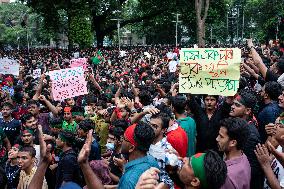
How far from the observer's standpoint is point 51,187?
5309 mm

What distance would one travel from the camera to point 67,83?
869 centimetres

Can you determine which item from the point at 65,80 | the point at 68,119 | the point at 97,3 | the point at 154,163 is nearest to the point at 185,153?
the point at 154,163

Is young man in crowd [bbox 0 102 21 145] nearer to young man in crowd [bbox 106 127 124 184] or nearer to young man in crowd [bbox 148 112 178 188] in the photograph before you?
young man in crowd [bbox 106 127 124 184]

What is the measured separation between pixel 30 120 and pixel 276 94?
12.1 feet

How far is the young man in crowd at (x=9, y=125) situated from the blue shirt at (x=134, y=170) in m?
4.11

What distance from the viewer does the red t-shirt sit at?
15.2 feet

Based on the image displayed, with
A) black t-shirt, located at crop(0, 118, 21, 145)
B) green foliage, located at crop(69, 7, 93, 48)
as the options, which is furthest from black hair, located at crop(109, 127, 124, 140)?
green foliage, located at crop(69, 7, 93, 48)

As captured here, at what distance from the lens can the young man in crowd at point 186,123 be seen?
16.3 feet

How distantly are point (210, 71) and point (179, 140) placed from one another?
47.8 inches

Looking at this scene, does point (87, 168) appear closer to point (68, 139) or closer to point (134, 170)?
point (134, 170)

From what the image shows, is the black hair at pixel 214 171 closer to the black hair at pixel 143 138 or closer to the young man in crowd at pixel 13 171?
the black hair at pixel 143 138

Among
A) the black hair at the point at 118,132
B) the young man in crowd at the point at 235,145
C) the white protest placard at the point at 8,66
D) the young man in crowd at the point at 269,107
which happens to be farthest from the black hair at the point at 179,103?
the white protest placard at the point at 8,66

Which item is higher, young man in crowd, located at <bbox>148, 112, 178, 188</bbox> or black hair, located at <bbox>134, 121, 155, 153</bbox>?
black hair, located at <bbox>134, 121, 155, 153</bbox>

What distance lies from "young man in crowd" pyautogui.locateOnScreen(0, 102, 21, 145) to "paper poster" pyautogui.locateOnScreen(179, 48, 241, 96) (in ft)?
10.8
